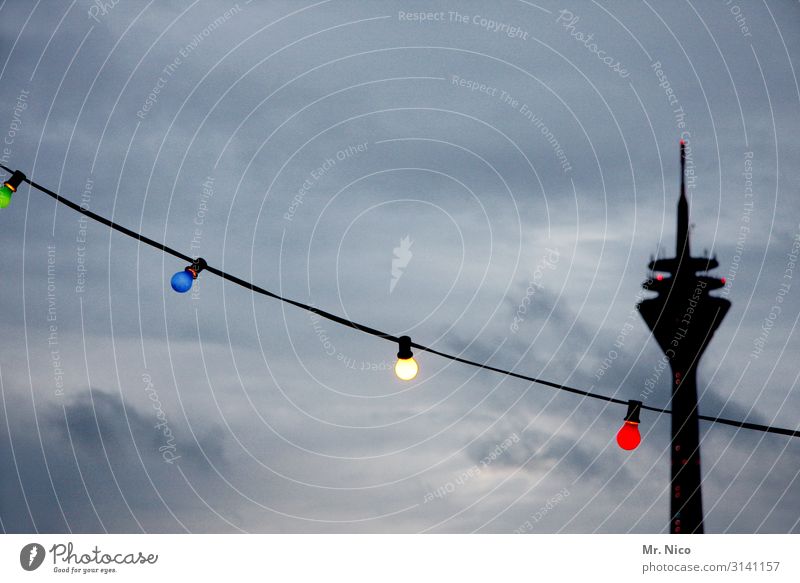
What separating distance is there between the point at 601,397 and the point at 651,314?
105 meters

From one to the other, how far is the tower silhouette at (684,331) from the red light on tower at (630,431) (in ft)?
318

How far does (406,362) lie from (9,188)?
5.59 m

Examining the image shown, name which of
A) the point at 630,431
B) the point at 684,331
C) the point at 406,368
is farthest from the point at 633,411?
the point at 684,331

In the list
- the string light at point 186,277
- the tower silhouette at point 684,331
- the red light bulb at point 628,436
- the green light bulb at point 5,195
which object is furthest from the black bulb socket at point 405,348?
the tower silhouette at point 684,331

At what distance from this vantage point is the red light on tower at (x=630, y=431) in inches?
524

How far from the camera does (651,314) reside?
374 feet

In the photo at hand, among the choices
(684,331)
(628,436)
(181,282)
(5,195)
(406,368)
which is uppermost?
(684,331)

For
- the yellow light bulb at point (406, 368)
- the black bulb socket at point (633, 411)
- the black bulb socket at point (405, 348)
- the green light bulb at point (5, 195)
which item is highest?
the green light bulb at point (5, 195)

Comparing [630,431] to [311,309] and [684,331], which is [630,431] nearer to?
[311,309]

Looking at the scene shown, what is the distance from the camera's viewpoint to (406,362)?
39.4ft

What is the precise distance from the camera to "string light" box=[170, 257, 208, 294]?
11453 mm

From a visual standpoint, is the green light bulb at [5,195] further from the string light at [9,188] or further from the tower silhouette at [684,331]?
the tower silhouette at [684,331]
